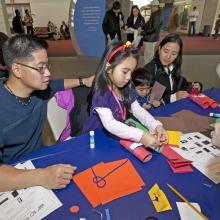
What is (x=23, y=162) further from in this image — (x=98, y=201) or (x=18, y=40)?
(x=18, y=40)

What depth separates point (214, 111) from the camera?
1.73 metres

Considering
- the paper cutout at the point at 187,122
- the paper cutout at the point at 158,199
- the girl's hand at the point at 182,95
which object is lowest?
the girl's hand at the point at 182,95

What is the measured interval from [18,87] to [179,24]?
48.9 ft

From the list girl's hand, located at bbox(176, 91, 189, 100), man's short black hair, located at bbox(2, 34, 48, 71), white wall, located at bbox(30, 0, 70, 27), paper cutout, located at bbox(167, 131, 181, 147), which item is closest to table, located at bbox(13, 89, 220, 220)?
paper cutout, located at bbox(167, 131, 181, 147)

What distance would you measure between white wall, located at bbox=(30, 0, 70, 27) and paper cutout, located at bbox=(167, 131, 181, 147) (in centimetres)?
1325

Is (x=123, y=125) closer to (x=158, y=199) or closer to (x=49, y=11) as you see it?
(x=158, y=199)

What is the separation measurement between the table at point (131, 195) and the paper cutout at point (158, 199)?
2cm

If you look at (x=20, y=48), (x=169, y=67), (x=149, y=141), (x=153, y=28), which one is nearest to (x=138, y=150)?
(x=149, y=141)

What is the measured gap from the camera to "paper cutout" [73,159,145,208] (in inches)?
36.0

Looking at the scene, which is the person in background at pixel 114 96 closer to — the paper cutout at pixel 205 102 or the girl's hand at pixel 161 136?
the girl's hand at pixel 161 136

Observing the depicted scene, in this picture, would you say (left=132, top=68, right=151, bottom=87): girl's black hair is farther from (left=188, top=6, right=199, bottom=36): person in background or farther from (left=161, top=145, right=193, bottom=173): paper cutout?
(left=188, top=6, right=199, bottom=36): person in background

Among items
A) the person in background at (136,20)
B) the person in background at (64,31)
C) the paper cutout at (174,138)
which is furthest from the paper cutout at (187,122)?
the person in background at (64,31)

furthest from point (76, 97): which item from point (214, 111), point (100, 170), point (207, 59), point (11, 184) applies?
point (207, 59)

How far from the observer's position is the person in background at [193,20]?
1208 cm
